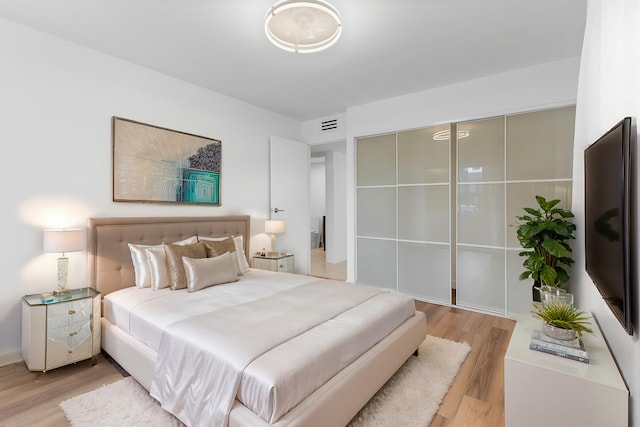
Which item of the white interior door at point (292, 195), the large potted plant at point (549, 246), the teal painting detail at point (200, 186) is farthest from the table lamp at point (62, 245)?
the large potted plant at point (549, 246)

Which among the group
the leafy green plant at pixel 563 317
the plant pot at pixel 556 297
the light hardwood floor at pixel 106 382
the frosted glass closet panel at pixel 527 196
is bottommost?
the light hardwood floor at pixel 106 382

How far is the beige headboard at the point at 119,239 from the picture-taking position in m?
2.69

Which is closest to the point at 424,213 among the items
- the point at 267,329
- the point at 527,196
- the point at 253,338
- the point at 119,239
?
the point at 527,196

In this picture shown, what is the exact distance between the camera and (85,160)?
2.74 m

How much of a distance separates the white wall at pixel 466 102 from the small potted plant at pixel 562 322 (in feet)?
7.80

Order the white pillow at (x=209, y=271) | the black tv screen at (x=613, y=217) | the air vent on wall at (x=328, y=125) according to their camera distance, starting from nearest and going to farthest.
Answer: the black tv screen at (x=613, y=217) → the white pillow at (x=209, y=271) → the air vent on wall at (x=328, y=125)

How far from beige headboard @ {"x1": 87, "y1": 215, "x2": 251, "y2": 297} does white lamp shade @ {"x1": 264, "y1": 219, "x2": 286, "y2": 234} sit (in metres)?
1.12

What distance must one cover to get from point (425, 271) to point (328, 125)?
8.93ft

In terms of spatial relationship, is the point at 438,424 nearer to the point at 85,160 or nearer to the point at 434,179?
the point at 434,179

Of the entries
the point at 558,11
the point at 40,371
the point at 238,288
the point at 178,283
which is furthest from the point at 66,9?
the point at 558,11

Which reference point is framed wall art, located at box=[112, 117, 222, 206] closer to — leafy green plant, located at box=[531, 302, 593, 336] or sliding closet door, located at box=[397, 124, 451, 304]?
sliding closet door, located at box=[397, 124, 451, 304]

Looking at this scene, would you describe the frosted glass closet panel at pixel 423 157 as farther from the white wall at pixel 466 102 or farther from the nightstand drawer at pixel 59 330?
the nightstand drawer at pixel 59 330

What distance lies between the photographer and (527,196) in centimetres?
319

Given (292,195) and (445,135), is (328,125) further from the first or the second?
(445,135)
